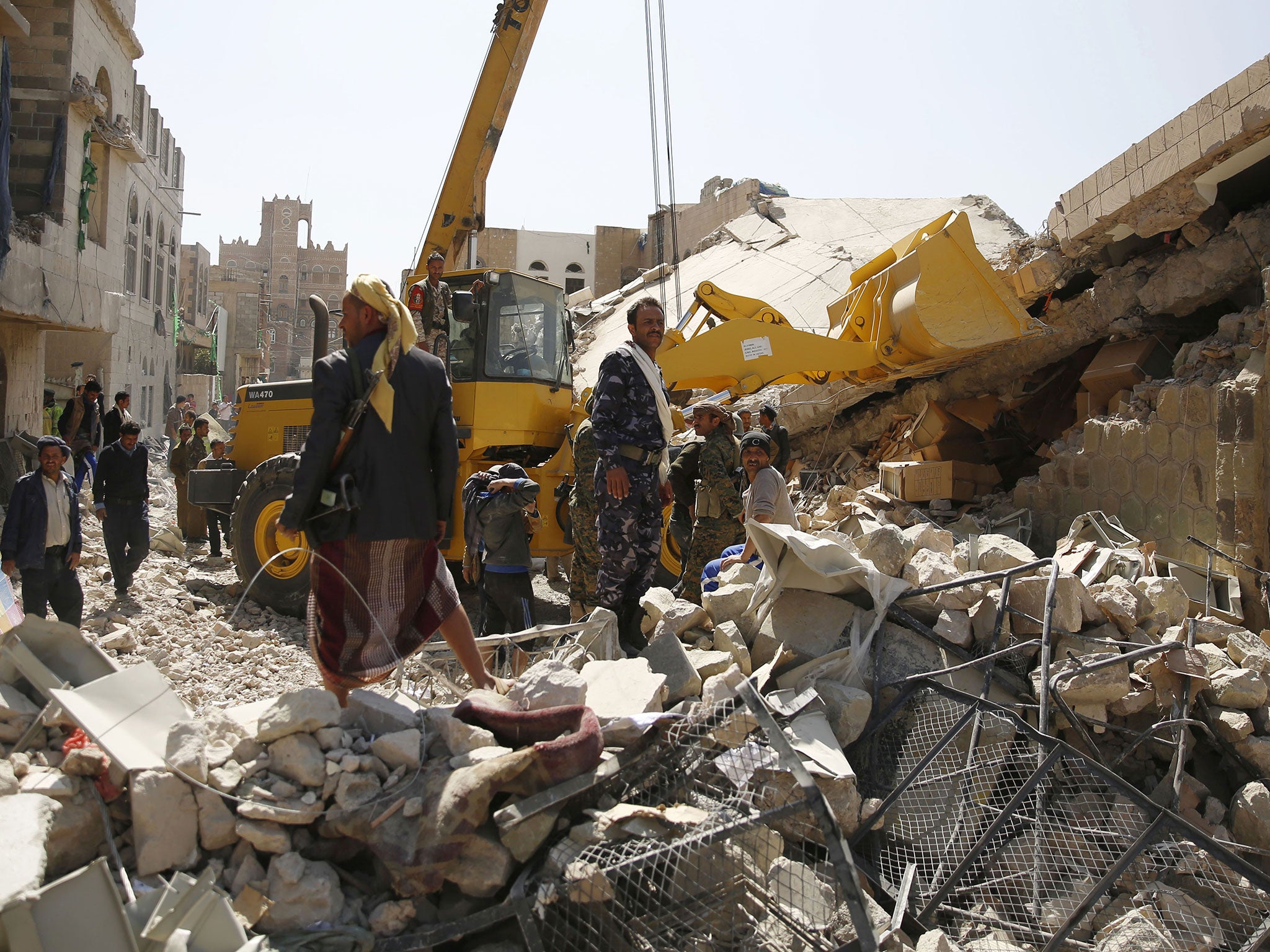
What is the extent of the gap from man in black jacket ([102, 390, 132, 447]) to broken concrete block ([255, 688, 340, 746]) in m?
8.08

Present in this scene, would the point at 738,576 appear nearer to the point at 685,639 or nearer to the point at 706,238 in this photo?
the point at 685,639

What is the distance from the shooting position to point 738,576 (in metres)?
3.55

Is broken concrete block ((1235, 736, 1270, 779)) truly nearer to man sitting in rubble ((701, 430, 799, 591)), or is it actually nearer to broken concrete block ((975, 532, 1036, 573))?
broken concrete block ((975, 532, 1036, 573))

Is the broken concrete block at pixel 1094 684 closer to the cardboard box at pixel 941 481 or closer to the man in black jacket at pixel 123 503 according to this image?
the cardboard box at pixel 941 481

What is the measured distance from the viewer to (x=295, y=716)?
6.82 feet

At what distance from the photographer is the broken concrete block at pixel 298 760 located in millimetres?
2012

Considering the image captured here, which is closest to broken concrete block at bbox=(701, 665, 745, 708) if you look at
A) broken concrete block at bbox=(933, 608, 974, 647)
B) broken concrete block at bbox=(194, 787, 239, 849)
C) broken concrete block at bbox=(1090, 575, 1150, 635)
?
broken concrete block at bbox=(933, 608, 974, 647)

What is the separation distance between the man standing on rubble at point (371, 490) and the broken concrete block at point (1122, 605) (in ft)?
7.81

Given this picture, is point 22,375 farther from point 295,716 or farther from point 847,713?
point 847,713

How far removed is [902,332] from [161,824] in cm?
557

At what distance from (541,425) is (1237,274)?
4558 mm

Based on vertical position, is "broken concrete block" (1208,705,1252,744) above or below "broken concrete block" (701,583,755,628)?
below

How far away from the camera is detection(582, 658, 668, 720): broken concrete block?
2383 mm

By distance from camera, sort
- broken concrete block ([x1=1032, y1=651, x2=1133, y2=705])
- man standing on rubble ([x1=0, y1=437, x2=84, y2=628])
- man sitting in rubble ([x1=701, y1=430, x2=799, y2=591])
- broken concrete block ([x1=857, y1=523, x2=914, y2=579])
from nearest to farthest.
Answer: broken concrete block ([x1=1032, y1=651, x2=1133, y2=705]) < broken concrete block ([x1=857, y1=523, x2=914, y2=579]) < man sitting in rubble ([x1=701, y1=430, x2=799, y2=591]) < man standing on rubble ([x1=0, y1=437, x2=84, y2=628])
